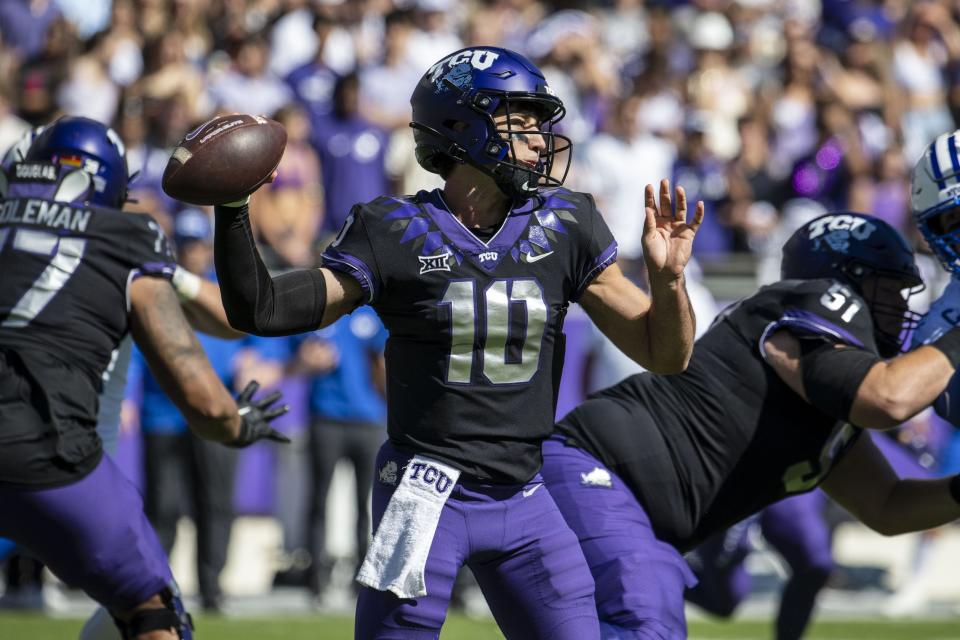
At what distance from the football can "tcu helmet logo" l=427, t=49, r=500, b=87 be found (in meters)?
0.55

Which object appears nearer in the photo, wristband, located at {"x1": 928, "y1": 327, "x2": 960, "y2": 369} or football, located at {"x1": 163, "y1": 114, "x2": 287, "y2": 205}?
football, located at {"x1": 163, "y1": 114, "x2": 287, "y2": 205}

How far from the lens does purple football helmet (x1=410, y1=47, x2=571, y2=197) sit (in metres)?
3.80

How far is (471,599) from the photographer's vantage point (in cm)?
911

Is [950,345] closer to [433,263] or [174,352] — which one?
[433,263]

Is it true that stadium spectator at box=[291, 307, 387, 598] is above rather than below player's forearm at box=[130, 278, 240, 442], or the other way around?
below

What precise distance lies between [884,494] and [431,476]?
176cm

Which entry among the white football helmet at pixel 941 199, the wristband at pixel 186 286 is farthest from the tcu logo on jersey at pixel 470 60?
the white football helmet at pixel 941 199

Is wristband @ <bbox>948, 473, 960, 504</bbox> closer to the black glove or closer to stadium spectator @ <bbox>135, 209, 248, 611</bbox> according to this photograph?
the black glove

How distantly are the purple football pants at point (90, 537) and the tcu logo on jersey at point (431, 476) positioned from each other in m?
1.04

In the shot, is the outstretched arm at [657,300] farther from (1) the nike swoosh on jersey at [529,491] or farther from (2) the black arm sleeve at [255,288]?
(2) the black arm sleeve at [255,288]

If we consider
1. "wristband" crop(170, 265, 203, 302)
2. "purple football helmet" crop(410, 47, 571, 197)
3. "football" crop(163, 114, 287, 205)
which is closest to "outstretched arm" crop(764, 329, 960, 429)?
"purple football helmet" crop(410, 47, 571, 197)

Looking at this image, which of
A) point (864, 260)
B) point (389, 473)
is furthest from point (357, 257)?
point (864, 260)

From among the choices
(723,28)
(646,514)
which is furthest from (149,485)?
(723,28)

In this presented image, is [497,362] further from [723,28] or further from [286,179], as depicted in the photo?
[723,28]
